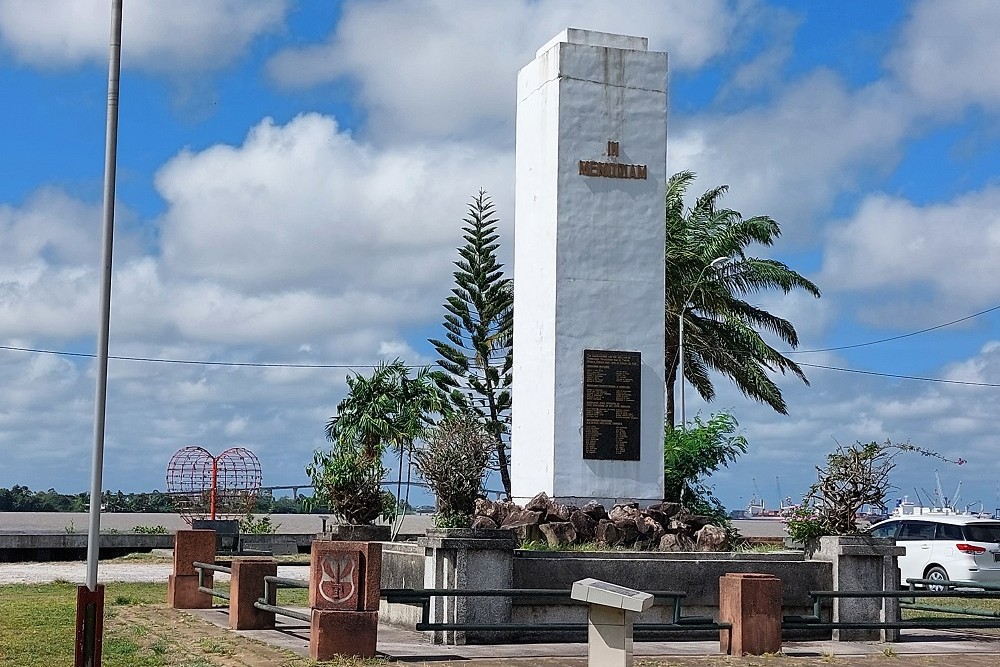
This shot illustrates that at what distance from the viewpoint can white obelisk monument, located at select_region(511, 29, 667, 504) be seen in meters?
19.1

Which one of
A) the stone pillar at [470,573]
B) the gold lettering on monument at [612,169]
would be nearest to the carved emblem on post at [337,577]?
the stone pillar at [470,573]

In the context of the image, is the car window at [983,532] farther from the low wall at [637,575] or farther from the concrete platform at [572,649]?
the low wall at [637,575]

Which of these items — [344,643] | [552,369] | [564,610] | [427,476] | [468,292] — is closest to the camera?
[344,643]

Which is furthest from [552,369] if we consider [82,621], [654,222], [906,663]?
[82,621]

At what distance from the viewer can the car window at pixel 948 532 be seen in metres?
26.6

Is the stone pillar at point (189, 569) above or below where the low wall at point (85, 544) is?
above

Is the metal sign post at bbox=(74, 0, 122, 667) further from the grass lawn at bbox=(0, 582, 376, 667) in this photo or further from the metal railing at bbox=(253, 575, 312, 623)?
the metal railing at bbox=(253, 575, 312, 623)

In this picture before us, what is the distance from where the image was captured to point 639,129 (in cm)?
1988

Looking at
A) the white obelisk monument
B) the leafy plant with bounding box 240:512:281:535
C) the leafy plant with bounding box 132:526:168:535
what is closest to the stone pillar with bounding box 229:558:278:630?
the white obelisk monument

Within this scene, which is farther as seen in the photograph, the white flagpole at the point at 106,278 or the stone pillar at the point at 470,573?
the stone pillar at the point at 470,573

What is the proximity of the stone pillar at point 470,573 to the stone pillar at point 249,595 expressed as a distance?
2.35 meters

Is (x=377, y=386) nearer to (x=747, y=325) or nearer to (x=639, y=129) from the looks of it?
(x=747, y=325)

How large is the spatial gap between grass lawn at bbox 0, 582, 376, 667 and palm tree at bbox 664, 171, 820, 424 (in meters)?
20.2

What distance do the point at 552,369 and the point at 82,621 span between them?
9965 mm
